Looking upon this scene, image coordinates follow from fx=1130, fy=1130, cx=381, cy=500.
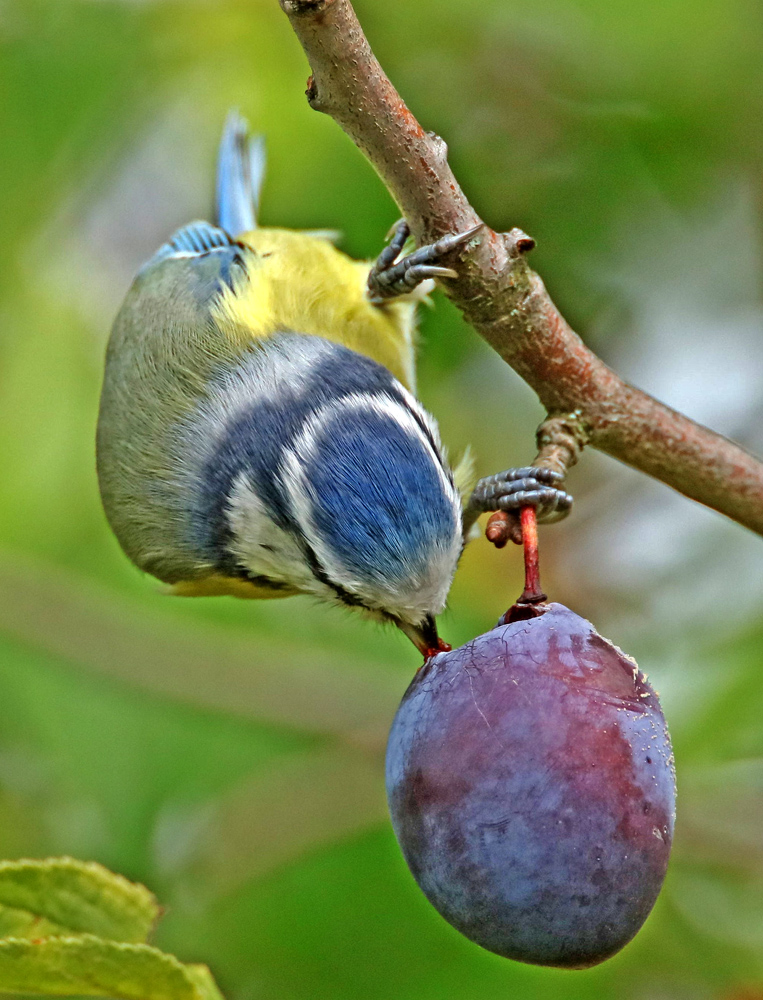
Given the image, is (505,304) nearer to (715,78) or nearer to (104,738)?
(715,78)

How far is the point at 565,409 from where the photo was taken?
1342 mm

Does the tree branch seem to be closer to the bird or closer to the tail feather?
the bird

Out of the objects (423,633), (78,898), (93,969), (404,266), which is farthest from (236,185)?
(93,969)

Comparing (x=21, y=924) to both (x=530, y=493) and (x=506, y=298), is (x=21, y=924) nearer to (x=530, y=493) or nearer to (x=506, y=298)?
(x=530, y=493)

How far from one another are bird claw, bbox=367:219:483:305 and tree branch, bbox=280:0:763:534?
14 mm

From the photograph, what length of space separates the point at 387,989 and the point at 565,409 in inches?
35.1

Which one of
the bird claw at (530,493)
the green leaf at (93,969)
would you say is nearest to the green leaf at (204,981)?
the green leaf at (93,969)

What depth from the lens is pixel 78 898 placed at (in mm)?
1078

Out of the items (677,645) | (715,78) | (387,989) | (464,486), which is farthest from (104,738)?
(715,78)

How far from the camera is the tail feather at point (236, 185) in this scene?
2.32 m

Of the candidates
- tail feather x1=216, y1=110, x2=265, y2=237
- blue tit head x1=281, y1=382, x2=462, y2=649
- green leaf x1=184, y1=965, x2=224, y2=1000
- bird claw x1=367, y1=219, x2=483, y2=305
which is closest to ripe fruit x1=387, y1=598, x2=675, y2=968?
green leaf x1=184, y1=965, x2=224, y2=1000

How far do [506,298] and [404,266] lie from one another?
275mm

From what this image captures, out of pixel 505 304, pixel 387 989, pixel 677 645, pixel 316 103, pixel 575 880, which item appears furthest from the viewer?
pixel 677 645

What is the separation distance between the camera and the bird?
134 centimetres
